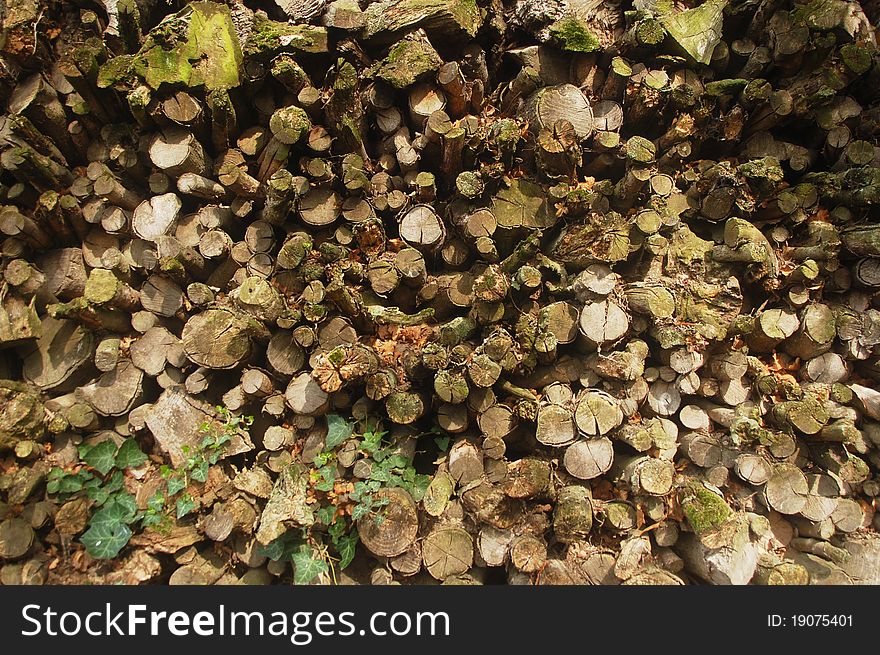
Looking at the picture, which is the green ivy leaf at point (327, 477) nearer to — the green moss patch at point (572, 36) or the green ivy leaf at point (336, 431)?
the green ivy leaf at point (336, 431)

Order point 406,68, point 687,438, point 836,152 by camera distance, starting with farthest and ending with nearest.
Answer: point 836,152
point 406,68
point 687,438

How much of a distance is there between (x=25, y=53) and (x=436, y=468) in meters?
4.57

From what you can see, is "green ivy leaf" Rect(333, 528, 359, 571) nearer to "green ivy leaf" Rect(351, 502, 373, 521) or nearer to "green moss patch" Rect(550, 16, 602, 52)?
"green ivy leaf" Rect(351, 502, 373, 521)

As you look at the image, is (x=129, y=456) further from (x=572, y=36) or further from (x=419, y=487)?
(x=572, y=36)

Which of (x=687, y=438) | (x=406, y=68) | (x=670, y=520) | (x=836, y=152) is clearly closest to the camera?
(x=670, y=520)

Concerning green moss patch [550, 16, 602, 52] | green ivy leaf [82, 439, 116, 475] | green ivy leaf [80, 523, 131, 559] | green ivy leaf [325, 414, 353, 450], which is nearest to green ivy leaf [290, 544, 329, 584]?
green ivy leaf [325, 414, 353, 450]

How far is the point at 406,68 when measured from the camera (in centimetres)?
354

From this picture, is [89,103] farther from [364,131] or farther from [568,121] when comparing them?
[568,121]

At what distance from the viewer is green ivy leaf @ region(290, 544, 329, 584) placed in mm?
2895

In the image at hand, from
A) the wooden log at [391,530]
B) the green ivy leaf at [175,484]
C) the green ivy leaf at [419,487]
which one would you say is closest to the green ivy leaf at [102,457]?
the green ivy leaf at [175,484]

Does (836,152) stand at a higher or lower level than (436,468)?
higher

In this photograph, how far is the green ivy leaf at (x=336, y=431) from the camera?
3.16 m

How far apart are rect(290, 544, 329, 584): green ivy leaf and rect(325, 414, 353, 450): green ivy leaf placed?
2.18ft

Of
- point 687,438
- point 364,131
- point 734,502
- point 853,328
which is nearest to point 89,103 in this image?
point 364,131
